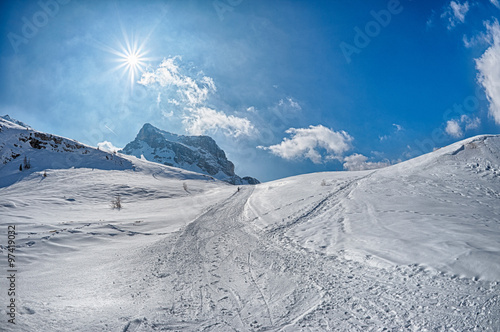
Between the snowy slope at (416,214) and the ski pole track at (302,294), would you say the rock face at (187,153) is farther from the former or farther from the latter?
the ski pole track at (302,294)

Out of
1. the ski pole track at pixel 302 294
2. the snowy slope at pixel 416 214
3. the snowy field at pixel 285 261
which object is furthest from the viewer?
the snowy slope at pixel 416 214

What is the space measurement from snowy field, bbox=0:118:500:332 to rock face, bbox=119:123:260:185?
12252 cm

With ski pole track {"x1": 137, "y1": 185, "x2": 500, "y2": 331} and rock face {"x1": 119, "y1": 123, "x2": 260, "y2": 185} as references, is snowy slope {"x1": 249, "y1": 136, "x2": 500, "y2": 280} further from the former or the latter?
rock face {"x1": 119, "y1": 123, "x2": 260, "y2": 185}

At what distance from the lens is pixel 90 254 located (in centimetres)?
608

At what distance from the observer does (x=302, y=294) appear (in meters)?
3.91

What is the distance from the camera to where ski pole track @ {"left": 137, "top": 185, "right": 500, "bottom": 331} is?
3123 millimetres

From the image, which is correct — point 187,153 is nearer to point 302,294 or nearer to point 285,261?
point 285,261

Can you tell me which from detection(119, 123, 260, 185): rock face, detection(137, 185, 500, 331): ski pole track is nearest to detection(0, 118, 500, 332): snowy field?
detection(137, 185, 500, 331): ski pole track

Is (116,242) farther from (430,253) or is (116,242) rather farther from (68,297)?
(430,253)

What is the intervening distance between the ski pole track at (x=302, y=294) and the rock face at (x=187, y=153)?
126303mm

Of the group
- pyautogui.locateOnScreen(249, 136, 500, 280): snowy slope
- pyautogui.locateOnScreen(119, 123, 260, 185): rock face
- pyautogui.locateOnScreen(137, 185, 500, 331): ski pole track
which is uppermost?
pyautogui.locateOnScreen(119, 123, 260, 185): rock face

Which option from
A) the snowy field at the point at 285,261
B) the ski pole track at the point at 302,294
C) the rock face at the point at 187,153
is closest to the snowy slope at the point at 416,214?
the snowy field at the point at 285,261

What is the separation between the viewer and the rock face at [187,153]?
152 metres

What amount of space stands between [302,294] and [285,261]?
1432mm
